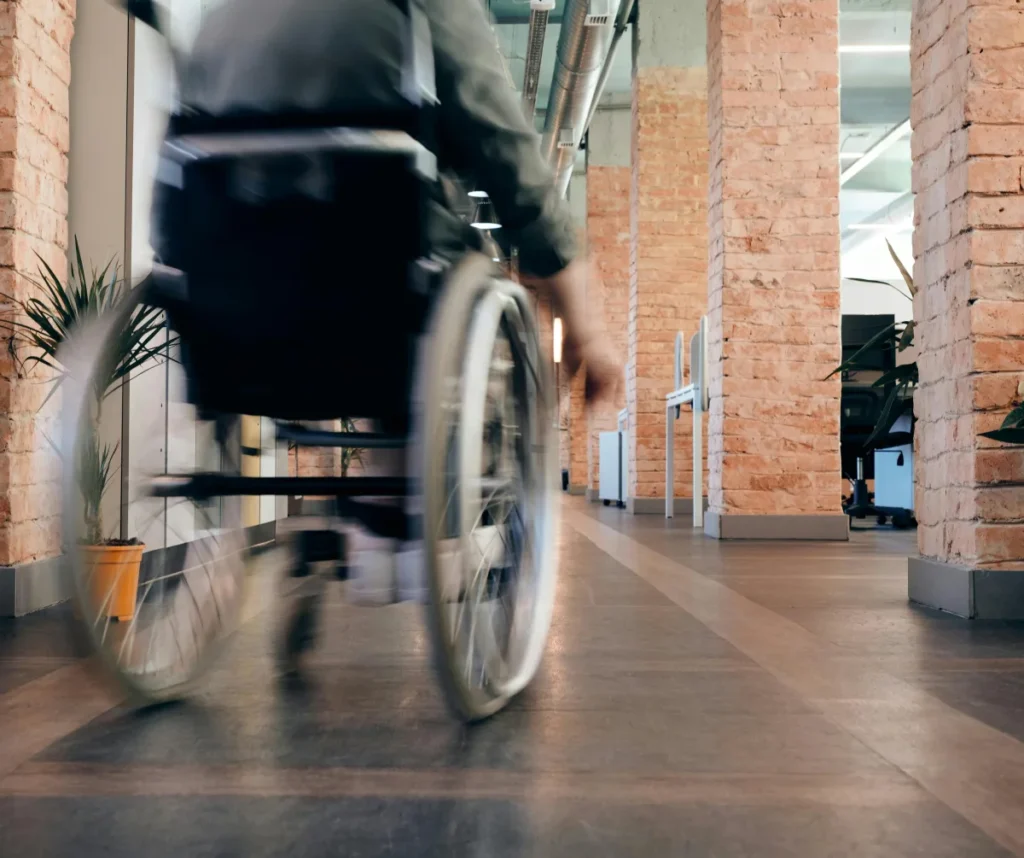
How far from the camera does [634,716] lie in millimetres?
1484

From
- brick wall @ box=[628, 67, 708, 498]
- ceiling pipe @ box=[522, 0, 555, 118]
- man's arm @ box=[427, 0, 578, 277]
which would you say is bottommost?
man's arm @ box=[427, 0, 578, 277]

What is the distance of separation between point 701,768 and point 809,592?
5.89 ft

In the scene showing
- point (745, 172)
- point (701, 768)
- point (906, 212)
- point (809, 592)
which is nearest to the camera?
point (701, 768)

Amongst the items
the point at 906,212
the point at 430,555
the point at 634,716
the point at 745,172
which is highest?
the point at 906,212

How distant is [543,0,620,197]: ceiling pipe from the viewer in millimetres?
6922

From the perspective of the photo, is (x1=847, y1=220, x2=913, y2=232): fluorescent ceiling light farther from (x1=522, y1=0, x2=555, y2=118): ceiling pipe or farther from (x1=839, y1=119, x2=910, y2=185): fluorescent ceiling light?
(x1=522, y1=0, x2=555, y2=118): ceiling pipe

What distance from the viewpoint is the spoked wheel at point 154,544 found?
139cm

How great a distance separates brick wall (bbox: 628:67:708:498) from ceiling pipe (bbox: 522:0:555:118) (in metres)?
0.83

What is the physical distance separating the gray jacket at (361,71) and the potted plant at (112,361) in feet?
1.20

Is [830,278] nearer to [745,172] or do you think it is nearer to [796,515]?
[745,172]

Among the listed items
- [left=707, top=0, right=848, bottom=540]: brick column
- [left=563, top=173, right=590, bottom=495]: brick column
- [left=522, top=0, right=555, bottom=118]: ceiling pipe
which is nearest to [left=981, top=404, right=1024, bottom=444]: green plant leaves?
[left=707, top=0, right=848, bottom=540]: brick column

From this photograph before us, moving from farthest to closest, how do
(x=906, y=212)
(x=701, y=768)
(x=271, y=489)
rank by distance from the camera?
(x=906, y=212) < (x=271, y=489) < (x=701, y=768)

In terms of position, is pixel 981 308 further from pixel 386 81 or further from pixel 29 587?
pixel 29 587

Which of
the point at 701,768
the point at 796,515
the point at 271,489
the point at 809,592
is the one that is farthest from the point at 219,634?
the point at 796,515
